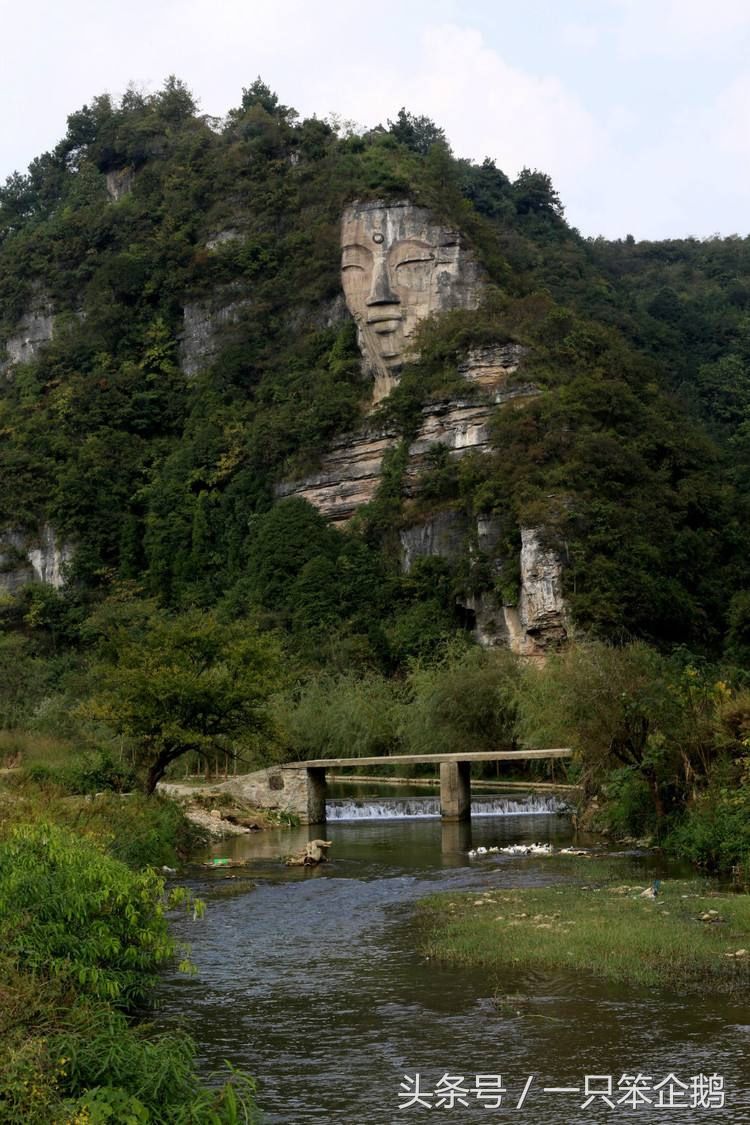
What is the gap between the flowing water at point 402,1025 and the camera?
1166cm

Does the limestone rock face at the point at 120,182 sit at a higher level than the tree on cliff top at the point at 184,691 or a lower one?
higher

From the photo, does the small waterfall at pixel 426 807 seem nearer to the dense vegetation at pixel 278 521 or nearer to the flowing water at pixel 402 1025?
the dense vegetation at pixel 278 521

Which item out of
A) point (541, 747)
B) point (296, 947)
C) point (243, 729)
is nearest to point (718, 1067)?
point (296, 947)

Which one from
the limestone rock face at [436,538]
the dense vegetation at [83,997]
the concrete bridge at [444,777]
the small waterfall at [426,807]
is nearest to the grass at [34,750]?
the concrete bridge at [444,777]

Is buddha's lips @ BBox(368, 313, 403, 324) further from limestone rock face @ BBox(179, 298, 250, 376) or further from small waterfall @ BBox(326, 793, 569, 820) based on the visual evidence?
small waterfall @ BBox(326, 793, 569, 820)

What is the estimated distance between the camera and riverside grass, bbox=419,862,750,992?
52.0ft

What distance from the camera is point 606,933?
17.6 m

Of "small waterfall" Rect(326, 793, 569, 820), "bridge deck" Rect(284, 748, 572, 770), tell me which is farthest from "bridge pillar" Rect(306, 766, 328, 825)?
"small waterfall" Rect(326, 793, 569, 820)

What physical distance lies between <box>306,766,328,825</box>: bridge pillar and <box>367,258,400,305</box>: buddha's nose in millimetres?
48218

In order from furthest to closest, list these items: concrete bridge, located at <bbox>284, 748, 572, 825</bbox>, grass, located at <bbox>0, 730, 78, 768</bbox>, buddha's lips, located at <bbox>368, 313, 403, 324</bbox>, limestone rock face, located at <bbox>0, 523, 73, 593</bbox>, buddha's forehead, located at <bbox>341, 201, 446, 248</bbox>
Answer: limestone rock face, located at <bbox>0, 523, 73, 593</bbox>, buddha's forehead, located at <bbox>341, 201, 446, 248</bbox>, buddha's lips, located at <bbox>368, 313, 403, 324</bbox>, concrete bridge, located at <bbox>284, 748, 572, 825</bbox>, grass, located at <bbox>0, 730, 78, 768</bbox>

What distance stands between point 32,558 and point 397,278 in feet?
101

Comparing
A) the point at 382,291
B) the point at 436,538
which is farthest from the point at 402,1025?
the point at 382,291

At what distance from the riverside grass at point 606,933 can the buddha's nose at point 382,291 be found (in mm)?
65267

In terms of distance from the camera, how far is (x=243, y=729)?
33.4 meters
